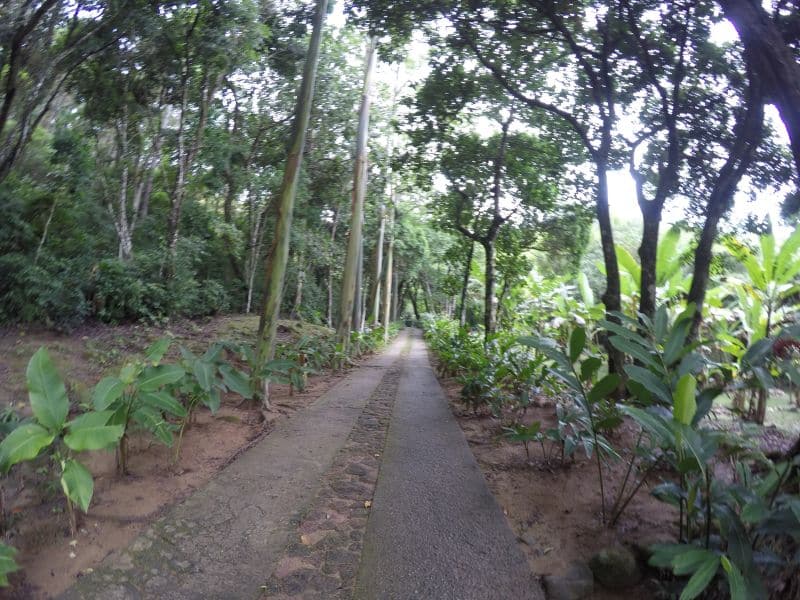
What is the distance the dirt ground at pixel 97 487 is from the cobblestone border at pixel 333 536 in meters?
0.93

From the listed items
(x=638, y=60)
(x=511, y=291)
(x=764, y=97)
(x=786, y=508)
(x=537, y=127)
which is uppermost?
(x=537, y=127)

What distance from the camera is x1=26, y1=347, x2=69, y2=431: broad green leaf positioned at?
90.7 inches

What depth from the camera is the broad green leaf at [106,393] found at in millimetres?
2555

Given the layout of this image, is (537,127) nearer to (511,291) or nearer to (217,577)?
(511,291)

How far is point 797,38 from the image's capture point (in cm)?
418

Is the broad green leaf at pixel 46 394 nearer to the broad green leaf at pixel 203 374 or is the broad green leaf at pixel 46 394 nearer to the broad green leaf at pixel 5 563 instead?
the broad green leaf at pixel 5 563

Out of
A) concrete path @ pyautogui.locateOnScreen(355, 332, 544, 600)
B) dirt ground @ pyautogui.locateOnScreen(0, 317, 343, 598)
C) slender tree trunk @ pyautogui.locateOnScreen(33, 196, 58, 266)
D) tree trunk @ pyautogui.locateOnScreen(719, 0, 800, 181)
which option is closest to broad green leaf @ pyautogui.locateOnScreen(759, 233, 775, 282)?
tree trunk @ pyautogui.locateOnScreen(719, 0, 800, 181)

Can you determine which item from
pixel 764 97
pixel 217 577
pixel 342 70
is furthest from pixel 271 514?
pixel 342 70

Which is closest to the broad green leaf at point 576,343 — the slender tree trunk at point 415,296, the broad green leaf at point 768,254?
the broad green leaf at point 768,254

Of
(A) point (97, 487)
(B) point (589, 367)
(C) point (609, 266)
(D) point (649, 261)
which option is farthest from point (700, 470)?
(C) point (609, 266)

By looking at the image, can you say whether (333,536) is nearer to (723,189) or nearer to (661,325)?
(661,325)

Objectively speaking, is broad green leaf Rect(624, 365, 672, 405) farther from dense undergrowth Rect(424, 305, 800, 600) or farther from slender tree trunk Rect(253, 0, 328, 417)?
slender tree trunk Rect(253, 0, 328, 417)

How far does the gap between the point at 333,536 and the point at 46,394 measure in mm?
1788

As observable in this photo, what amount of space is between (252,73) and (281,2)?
2864mm
